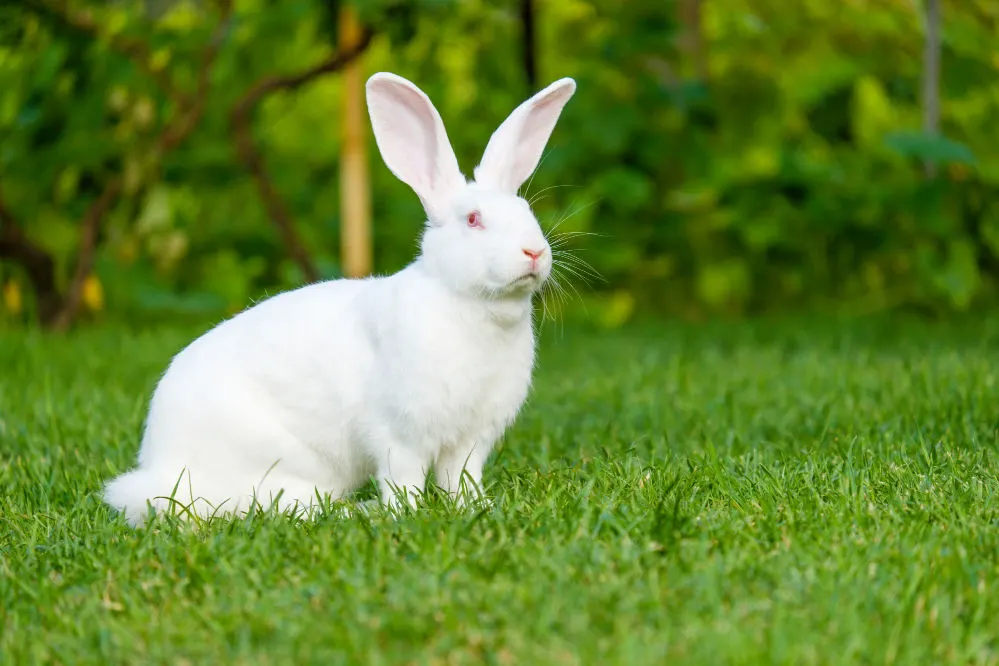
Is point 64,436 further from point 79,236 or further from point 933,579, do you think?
point 79,236

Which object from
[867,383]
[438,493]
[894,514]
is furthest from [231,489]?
[867,383]

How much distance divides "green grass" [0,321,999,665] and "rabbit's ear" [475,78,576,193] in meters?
0.69

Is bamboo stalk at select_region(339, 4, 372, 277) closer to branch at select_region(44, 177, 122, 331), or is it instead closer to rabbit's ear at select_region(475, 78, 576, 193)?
branch at select_region(44, 177, 122, 331)

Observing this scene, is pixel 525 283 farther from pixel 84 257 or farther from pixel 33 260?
pixel 33 260

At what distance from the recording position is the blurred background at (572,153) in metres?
5.98

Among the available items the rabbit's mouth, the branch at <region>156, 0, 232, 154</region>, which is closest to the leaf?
the branch at <region>156, 0, 232, 154</region>

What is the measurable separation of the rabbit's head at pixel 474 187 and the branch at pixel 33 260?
3716 mm

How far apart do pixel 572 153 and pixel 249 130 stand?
160cm

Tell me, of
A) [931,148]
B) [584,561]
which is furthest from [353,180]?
[584,561]

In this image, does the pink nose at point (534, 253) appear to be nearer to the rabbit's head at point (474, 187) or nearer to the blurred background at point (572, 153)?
the rabbit's head at point (474, 187)

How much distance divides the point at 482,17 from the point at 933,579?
4.97m

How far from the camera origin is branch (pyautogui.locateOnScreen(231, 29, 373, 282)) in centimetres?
581

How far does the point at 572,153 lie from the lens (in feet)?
20.3

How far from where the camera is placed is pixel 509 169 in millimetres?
2822
